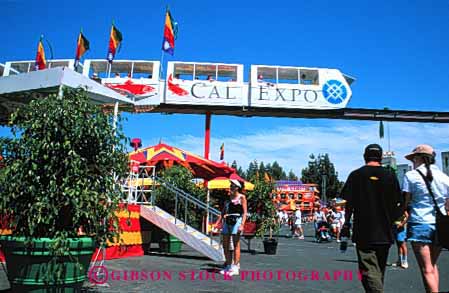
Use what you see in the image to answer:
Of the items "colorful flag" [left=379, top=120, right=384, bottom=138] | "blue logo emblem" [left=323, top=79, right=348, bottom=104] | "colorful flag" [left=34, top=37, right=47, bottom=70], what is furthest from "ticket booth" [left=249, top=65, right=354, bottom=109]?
"colorful flag" [left=34, top=37, right=47, bottom=70]

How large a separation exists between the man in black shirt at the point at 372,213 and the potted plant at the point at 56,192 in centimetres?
255

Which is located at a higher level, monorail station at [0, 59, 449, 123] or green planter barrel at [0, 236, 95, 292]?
monorail station at [0, 59, 449, 123]

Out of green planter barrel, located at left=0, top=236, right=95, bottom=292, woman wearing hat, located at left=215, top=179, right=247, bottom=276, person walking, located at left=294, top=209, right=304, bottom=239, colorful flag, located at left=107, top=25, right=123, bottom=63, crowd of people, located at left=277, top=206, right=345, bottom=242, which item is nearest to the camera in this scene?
green planter barrel, located at left=0, top=236, right=95, bottom=292

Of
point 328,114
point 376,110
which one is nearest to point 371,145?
point 328,114

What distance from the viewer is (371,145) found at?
4.56m

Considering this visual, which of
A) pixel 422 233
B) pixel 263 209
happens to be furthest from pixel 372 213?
pixel 263 209

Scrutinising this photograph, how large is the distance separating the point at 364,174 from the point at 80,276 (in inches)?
121

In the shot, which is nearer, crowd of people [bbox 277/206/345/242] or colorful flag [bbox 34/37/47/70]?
crowd of people [bbox 277/206/345/242]

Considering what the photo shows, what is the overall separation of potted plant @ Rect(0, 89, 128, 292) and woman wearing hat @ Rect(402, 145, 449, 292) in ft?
10.5

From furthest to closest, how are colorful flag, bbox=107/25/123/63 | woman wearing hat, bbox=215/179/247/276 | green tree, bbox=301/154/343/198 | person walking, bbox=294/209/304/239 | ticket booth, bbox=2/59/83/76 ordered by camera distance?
green tree, bbox=301/154/343/198
ticket booth, bbox=2/59/83/76
person walking, bbox=294/209/304/239
colorful flag, bbox=107/25/123/63
woman wearing hat, bbox=215/179/247/276

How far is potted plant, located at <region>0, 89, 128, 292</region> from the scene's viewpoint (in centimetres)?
426

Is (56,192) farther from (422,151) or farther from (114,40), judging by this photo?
(114,40)

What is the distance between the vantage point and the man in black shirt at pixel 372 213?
13.6 feet

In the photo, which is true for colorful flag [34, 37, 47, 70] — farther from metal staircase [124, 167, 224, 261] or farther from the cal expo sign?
metal staircase [124, 167, 224, 261]
